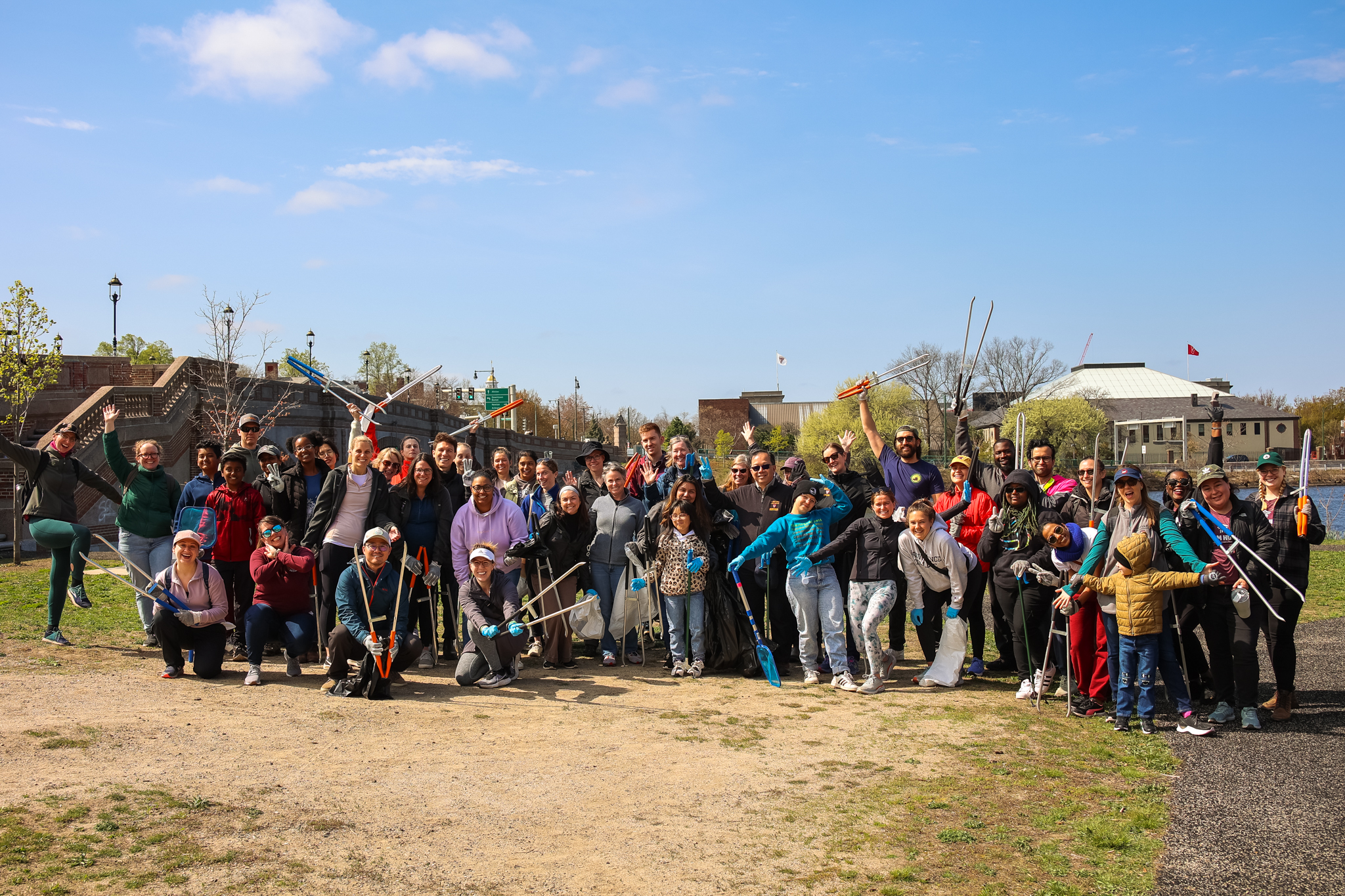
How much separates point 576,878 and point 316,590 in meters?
4.73

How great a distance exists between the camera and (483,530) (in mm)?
8188

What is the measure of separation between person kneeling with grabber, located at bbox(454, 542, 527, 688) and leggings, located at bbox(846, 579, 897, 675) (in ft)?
9.56

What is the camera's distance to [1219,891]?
410 cm

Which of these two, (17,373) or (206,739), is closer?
(206,739)

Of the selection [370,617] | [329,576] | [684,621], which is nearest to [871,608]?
[684,621]

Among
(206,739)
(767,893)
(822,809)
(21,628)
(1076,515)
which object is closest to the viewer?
(767,893)

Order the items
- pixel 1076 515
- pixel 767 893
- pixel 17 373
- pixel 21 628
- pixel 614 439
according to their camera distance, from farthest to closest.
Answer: pixel 614 439 < pixel 17 373 < pixel 21 628 < pixel 1076 515 < pixel 767 893

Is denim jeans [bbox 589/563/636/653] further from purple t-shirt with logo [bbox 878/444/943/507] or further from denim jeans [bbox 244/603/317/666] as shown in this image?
purple t-shirt with logo [bbox 878/444/943/507]

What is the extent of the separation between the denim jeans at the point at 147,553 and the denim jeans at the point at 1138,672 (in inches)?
317

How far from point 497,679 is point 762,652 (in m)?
2.35

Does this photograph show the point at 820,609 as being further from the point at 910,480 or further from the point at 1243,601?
the point at 1243,601

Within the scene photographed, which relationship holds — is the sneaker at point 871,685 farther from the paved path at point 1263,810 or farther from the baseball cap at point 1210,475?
the baseball cap at point 1210,475

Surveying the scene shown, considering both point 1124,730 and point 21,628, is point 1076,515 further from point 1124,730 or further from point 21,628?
point 21,628

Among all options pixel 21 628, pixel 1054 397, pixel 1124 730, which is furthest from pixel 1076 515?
pixel 1054 397
